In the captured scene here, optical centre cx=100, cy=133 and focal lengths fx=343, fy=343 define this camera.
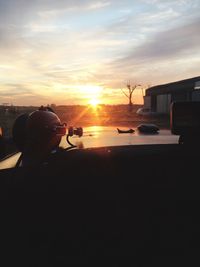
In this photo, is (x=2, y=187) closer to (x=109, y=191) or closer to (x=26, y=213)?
(x=26, y=213)

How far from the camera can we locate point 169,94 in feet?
147

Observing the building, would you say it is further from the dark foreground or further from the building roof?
the dark foreground

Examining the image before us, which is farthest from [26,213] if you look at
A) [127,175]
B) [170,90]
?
[170,90]

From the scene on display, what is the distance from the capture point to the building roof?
1502 inches

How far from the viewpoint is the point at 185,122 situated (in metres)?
2.35

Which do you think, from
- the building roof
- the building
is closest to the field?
the building

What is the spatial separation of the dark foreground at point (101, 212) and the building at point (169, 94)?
31.7 m

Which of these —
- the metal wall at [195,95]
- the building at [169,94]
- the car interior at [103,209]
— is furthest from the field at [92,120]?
the metal wall at [195,95]

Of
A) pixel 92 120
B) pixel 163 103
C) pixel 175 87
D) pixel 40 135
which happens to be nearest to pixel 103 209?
pixel 40 135

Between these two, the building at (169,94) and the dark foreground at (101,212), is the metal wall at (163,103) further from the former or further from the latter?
the dark foreground at (101,212)

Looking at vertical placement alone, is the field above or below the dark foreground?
below

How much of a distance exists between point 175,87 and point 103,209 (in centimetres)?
4202

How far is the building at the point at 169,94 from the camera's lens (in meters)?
36.7

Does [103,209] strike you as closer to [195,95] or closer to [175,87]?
[195,95]
